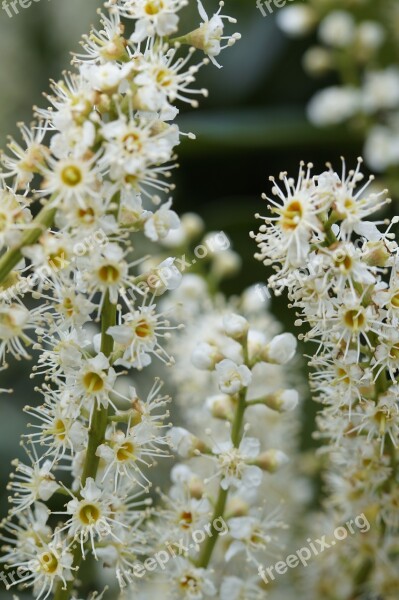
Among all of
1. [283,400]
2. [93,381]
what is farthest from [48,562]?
[283,400]

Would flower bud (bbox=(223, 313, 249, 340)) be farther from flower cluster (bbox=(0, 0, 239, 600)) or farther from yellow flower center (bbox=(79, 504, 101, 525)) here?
yellow flower center (bbox=(79, 504, 101, 525))

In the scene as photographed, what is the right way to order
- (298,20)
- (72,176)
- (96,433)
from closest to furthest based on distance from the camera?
(72,176), (96,433), (298,20)

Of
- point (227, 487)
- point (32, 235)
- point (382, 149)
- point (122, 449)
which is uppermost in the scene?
point (32, 235)

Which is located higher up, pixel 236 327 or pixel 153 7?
pixel 153 7

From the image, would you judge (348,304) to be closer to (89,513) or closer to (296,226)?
(296,226)

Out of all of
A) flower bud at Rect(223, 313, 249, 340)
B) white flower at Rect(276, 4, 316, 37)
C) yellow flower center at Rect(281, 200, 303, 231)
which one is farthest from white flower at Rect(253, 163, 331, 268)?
white flower at Rect(276, 4, 316, 37)

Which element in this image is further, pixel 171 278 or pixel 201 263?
pixel 201 263

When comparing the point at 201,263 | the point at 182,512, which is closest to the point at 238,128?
the point at 201,263

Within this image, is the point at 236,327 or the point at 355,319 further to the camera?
the point at 236,327

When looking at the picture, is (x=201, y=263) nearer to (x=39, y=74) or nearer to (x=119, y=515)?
(x=119, y=515)
